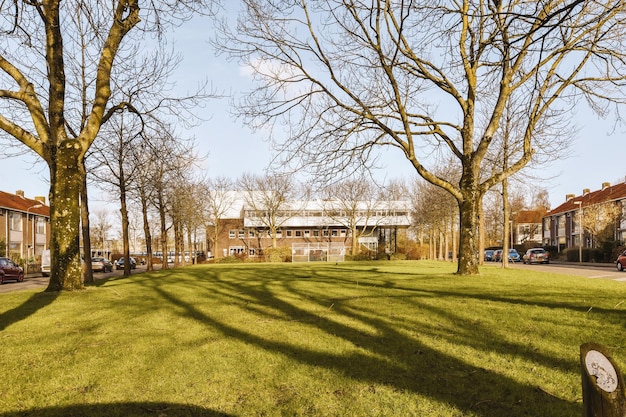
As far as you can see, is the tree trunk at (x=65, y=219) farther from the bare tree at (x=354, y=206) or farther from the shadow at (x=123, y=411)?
the bare tree at (x=354, y=206)

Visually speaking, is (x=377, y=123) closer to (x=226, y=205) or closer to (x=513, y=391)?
(x=513, y=391)

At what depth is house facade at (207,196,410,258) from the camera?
59.6 meters

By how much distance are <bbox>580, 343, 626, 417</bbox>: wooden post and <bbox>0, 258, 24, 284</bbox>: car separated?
113 ft

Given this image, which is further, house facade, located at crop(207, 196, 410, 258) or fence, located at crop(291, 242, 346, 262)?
house facade, located at crop(207, 196, 410, 258)

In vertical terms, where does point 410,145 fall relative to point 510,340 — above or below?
above

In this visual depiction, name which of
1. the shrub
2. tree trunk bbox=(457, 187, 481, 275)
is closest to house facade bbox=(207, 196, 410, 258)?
the shrub

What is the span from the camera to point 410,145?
50.6ft

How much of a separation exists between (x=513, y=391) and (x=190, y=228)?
40907 mm

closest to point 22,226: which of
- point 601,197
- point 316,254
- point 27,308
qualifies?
point 316,254

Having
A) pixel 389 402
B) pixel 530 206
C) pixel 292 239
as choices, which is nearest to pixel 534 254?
pixel 292 239

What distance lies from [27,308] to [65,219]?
2.77m

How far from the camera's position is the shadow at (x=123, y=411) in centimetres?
393

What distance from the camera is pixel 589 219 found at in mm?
52594

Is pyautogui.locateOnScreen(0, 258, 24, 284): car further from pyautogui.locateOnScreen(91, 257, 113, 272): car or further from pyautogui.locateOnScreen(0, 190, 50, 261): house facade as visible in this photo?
pyautogui.locateOnScreen(0, 190, 50, 261): house facade
